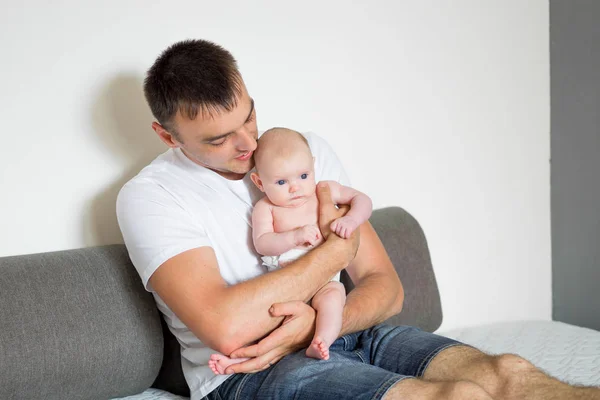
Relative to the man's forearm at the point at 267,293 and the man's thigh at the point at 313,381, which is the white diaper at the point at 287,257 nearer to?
the man's forearm at the point at 267,293

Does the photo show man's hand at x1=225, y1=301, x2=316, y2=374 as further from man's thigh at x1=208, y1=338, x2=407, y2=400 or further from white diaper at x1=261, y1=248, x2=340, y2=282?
white diaper at x1=261, y1=248, x2=340, y2=282

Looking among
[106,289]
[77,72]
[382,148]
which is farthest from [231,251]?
[382,148]

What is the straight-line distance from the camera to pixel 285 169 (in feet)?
5.55

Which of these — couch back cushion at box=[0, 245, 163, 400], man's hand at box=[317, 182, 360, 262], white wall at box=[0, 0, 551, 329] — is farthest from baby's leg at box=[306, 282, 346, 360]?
white wall at box=[0, 0, 551, 329]

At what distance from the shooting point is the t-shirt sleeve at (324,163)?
196 cm

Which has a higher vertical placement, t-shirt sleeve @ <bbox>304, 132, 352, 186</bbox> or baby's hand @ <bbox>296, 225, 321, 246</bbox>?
t-shirt sleeve @ <bbox>304, 132, 352, 186</bbox>

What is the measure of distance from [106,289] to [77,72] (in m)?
0.61

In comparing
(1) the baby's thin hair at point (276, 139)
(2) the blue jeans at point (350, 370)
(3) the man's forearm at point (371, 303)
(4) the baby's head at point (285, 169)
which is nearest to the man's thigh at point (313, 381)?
(2) the blue jeans at point (350, 370)

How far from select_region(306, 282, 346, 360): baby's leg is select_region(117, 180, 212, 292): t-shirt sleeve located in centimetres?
30

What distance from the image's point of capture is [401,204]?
9.01ft

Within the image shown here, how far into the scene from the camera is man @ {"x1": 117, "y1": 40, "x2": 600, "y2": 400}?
5.00 feet

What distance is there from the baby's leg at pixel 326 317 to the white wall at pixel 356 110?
722mm

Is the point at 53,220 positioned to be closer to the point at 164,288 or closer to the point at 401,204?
the point at 164,288

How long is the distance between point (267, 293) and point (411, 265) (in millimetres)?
858
